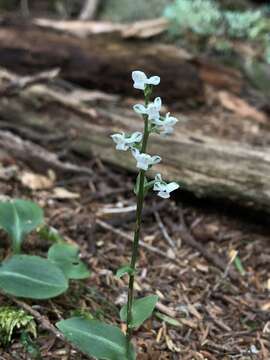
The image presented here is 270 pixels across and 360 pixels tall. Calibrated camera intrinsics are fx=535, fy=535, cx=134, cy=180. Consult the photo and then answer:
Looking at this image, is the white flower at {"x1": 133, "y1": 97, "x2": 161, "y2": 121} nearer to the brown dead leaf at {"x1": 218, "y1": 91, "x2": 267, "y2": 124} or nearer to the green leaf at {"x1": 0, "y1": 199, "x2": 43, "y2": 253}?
the green leaf at {"x1": 0, "y1": 199, "x2": 43, "y2": 253}

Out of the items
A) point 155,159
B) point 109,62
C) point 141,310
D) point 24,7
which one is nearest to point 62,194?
point 141,310

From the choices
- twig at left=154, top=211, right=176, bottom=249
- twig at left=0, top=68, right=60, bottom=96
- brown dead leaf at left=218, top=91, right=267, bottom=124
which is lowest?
twig at left=154, top=211, right=176, bottom=249

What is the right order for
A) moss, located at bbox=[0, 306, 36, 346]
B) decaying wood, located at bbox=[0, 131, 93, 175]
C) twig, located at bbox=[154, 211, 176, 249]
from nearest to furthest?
moss, located at bbox=[0, 306, 36, 346]
twig, located at bbox=[154, 211, 176, 249]
decaying wood, located at bbox=[0, 131, 93, 175]

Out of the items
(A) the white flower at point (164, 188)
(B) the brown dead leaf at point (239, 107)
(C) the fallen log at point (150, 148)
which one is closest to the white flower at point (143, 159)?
(A) the white flower at point (164, 188)

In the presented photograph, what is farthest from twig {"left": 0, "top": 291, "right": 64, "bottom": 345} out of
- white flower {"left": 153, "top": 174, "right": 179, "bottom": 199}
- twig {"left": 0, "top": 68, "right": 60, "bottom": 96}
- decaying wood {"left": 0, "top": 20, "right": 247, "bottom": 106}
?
decaying wood {"left": 0, "top": 20, "right": 247, "bottom": 106}

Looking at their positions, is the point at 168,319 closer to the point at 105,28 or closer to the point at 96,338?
the point at 96,338

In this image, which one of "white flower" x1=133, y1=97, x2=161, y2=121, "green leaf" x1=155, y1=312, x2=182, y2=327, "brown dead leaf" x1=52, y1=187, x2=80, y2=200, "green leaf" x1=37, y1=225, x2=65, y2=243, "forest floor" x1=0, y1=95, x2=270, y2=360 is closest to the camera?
"white flower" x1=133, y1=97, x2=161, y2=121

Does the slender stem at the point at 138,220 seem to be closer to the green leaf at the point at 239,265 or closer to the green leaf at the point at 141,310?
the green leaf at the point at 141,310
